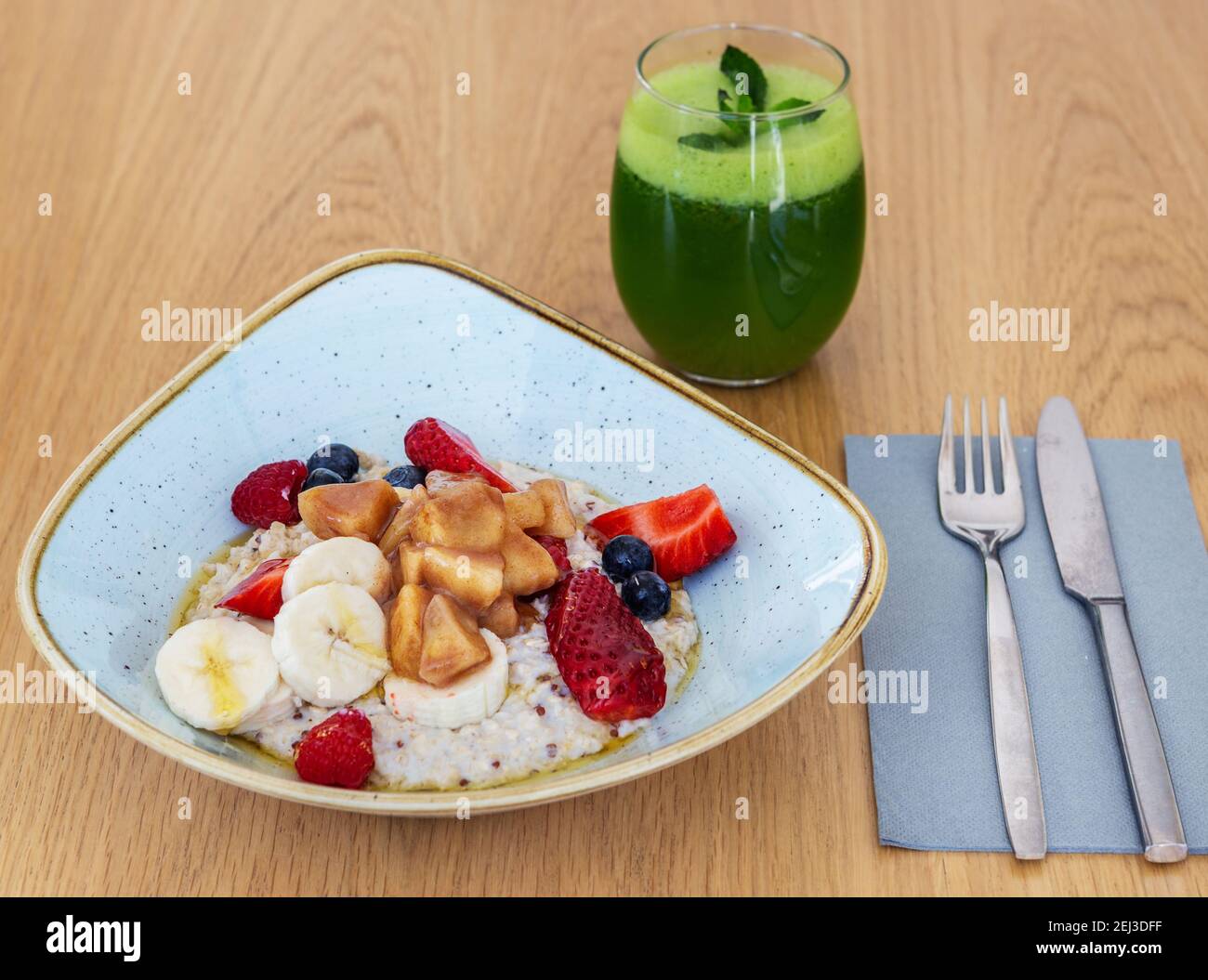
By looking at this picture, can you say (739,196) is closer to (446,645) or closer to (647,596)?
(647,596)

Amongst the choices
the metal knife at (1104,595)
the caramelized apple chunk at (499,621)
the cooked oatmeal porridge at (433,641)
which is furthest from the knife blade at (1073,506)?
the caramelized apple chunk at (499,621)

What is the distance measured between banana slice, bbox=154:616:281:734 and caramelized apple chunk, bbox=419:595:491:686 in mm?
147

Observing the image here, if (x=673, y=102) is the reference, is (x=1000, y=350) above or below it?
below

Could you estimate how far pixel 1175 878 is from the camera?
1182 millimetres

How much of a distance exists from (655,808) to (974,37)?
1.87 meters

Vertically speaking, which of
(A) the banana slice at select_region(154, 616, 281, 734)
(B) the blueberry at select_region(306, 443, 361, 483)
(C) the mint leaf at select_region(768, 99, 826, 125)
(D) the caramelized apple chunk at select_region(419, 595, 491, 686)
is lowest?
(B) the blueberry at select_region(306, 443, 361, 483)

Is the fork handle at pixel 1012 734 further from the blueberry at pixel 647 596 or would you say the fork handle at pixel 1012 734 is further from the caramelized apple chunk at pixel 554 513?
the caramelized apple chunk at pixel 554 513

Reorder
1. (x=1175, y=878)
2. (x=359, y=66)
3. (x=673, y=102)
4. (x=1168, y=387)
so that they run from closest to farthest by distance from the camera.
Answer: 1. (x=1175, y=878)
2. (x=673, y=102)
3. (x=1168, y=387)
4. (x=359, y=66)

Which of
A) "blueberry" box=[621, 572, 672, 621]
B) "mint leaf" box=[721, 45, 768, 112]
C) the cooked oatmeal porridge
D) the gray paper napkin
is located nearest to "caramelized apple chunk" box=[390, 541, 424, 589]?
the cooked oatmeal porridge

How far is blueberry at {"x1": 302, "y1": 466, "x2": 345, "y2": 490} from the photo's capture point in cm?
147

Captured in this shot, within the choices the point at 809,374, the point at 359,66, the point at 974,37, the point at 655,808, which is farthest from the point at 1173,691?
the point at 359,66

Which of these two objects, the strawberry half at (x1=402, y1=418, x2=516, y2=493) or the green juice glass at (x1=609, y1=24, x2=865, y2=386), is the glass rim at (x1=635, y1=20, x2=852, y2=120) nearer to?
the green juice glass at (x1=609, y1=24, x2=865, y2=386)

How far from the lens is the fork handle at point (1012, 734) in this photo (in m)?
1.21

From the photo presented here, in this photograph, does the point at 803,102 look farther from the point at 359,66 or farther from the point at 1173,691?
the point at 359,66
